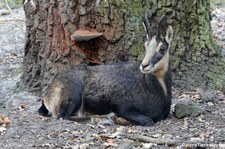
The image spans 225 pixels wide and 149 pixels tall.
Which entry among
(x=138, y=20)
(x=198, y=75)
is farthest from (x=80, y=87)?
(x=198, y=75)

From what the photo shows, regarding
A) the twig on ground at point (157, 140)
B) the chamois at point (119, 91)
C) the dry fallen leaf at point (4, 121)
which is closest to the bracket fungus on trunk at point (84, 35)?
the chamois at point (119, 91)

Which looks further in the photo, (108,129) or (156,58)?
(156,58)

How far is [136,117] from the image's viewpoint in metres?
6.46

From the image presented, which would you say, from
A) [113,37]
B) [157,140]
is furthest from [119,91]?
[157,140]

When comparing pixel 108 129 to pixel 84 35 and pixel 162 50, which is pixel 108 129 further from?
pixel 84 35

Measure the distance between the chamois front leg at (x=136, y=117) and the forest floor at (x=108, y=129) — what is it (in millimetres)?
102

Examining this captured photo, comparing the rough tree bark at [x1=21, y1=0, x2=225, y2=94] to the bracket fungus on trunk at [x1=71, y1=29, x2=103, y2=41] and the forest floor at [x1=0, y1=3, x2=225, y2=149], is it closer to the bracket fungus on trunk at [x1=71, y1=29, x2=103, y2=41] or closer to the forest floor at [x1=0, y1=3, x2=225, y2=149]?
the bracket fungus on trunk at [x1=71, y1=29, x2=103, y2=41]

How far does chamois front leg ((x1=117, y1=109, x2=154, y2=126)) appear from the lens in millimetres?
6355

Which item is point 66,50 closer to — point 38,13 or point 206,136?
point 38,13

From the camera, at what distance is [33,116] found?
22.0 feet

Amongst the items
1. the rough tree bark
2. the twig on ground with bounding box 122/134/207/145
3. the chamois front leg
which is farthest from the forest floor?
the rough tree bark

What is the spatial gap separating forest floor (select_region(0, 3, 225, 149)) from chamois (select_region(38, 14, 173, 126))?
20cm

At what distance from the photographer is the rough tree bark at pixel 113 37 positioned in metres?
7.12

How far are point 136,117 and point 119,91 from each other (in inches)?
14.9
